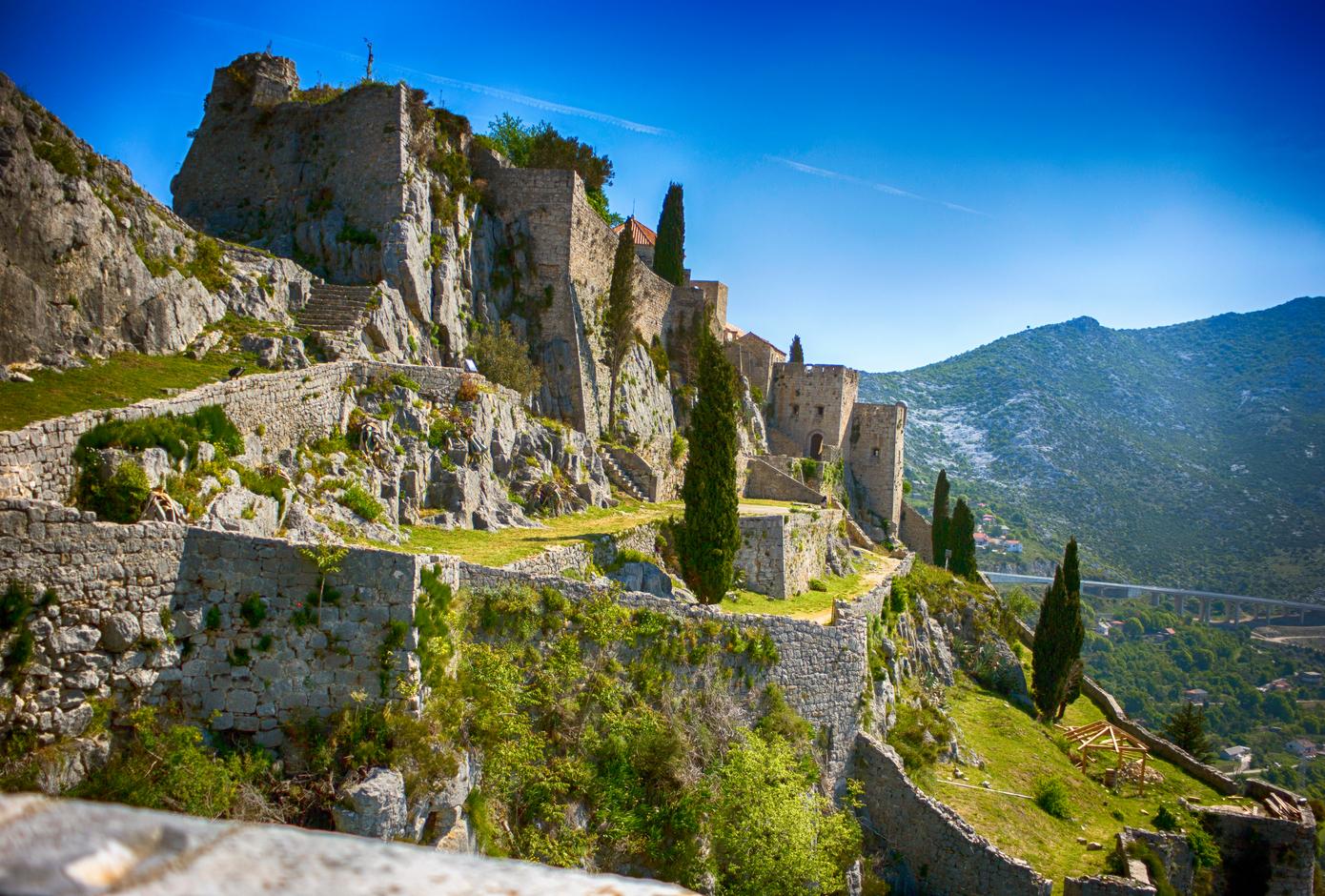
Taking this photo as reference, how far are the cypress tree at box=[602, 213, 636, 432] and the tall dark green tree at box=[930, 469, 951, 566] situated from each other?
78.8ft

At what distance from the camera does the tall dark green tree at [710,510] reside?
24.5m

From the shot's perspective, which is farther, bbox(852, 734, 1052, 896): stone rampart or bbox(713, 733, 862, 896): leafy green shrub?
bbox(852, 734, 1052, 896): stone rampart

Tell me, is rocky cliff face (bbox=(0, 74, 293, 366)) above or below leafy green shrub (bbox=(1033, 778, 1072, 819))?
above

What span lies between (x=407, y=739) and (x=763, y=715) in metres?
7.48

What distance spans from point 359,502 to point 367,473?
1.34 meters

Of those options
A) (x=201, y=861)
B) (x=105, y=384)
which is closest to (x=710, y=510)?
(x=105, y=384)

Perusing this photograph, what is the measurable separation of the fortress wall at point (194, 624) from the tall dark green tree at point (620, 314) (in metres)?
28.1

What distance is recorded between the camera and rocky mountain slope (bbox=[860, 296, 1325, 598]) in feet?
320

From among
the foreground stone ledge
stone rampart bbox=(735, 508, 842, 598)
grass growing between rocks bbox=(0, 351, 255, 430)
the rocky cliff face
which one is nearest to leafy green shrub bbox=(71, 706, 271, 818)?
grass growing between rocks bbox=(0, 351, 255, 430)

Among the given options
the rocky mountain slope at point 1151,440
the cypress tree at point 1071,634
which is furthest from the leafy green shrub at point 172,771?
the rocky mountain slope at point 1151,440

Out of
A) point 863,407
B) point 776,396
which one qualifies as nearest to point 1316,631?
point 863,407

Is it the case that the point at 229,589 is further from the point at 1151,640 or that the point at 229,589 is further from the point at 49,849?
the point at 1151,640

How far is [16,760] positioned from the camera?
8.29m

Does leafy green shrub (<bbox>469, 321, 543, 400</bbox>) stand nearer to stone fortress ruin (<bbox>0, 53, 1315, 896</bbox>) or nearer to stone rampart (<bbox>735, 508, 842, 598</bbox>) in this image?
stone fortress ruin (<bbox>0, 53, 1315, 896</bbox>)
